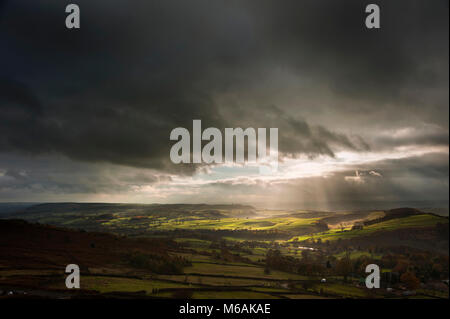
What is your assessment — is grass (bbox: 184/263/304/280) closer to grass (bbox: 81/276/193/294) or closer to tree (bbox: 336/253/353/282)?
grass (bbox: 81/276/193/294)

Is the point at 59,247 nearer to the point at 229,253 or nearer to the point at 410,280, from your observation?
the point at 229,253

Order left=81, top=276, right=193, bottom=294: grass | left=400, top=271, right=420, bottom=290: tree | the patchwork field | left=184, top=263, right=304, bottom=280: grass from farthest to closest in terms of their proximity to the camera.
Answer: left=184, top=263, right=304, bottom=280: grass
left=400, top=271, right=420, bottom=290: tree
the patchwork field
left=81, top=276, right=193, bottom=294: grass

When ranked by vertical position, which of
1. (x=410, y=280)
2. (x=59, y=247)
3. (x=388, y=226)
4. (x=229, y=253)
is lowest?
(x=410, y=280)

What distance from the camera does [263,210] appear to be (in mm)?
26281

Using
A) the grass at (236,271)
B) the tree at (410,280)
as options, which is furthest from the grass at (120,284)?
the tree at (410,280)

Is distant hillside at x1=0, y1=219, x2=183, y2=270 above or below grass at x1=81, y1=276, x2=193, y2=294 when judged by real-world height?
above

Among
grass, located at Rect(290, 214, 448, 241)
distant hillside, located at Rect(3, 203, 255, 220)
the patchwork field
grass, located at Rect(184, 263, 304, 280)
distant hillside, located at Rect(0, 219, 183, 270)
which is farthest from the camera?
distant hillside, located at Rect(3, 203, 255, 220)

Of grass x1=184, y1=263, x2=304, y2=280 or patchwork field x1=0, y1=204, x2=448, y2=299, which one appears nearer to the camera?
patchwork field x1=0, y1=204, x2=448, y2=299

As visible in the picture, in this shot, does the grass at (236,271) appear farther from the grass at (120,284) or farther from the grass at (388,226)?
the grass at (388,226)

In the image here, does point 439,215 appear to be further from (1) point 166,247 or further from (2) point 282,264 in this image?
(1) point 166,247

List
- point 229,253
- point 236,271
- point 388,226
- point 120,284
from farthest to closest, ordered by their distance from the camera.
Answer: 1. point 388,226
2. point 229,253
3. point 236,271
4. point 120,284

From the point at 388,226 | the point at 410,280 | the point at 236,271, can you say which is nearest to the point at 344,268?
the point at 410,280

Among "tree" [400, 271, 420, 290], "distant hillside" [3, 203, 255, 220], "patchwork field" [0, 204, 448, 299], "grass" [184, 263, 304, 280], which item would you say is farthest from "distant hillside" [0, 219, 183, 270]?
"tree" [400, 271, 420, 290]
